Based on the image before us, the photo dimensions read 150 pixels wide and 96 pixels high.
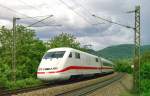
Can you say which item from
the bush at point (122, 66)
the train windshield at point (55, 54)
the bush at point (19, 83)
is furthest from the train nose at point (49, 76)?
the bush at point (122, 66)

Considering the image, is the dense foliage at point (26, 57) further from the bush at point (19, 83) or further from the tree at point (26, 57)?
the bush at point (19, 83)

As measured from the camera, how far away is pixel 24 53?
51.2 m

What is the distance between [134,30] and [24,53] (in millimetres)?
20325

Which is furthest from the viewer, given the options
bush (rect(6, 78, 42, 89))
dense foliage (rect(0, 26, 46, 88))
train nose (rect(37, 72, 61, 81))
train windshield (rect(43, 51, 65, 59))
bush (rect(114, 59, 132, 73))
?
bush (rect(114, 59, 132, 73))

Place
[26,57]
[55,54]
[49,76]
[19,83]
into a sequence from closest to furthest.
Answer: [49,76] < [19,83] < [55,54] < [26,57]

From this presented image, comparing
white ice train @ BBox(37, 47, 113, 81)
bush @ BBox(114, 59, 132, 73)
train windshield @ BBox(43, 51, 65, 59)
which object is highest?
train windshield @ BBox(43, 51, 65, 59)

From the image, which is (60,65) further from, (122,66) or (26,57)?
(122,66)

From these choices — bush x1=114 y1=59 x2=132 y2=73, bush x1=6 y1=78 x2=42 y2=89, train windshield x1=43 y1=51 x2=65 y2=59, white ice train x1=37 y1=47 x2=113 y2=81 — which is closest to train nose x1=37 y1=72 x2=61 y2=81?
white ice train x1=37 y1=47 x2=113 y2=81

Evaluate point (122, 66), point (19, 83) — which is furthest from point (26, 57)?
point (122, 66)

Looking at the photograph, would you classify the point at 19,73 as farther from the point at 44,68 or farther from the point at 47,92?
the point at 47,92

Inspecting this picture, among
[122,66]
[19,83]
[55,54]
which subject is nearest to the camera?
[19,83]

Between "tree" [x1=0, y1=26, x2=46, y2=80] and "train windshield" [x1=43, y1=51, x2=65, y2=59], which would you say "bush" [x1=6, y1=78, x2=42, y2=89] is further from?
"tree" [x1=0, y1=26, x2=46, y2=80]

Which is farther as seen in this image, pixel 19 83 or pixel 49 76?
pixel 19 83

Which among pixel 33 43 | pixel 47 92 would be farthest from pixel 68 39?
pixel 47 92
